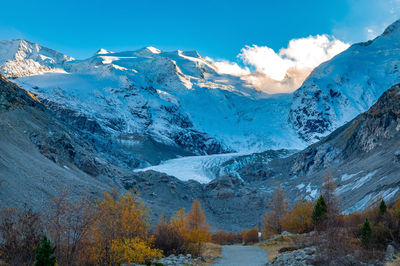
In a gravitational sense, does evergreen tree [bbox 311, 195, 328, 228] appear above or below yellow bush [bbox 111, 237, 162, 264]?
above

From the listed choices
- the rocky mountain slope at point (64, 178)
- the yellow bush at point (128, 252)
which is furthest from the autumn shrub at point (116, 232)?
Result: the rocky mountain slope at point (64, 178)

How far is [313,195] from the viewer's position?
238 ft

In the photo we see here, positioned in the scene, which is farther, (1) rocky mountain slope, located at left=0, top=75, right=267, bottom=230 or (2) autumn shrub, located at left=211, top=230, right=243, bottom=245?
(2) autumn shrub, located at left=211, top=230, right=243, bottom=245

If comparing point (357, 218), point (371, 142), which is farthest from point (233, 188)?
point (357, 218)

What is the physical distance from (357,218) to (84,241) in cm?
1957

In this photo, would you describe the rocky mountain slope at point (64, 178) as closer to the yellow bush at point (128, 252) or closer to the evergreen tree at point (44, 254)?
the yellow bush at point (128, 252)

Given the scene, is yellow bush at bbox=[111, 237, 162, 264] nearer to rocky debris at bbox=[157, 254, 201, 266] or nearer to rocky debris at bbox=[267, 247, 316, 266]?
rocky debris at bbox=[157, 254, 201, 266]

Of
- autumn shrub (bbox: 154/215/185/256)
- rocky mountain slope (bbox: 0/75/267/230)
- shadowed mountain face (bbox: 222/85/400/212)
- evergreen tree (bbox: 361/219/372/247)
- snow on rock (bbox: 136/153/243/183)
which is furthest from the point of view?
snow on rock (bbox: 136/153/243/183)

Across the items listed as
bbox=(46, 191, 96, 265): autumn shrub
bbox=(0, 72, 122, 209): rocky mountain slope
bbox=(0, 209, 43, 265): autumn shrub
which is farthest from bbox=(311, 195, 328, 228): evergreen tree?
bbox=(0, 209, 43, 265): autumn shrub

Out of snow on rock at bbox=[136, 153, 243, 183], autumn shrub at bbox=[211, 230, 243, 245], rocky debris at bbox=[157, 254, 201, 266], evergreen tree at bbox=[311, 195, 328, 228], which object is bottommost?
rocky debris at bbox=[157, 254, 201, 266]

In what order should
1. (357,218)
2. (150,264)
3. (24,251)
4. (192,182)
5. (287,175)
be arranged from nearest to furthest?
(24,251)
(150,264)
(357,218)
(192,182)
(287,175)

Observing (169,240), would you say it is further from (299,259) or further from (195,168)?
(195,168)

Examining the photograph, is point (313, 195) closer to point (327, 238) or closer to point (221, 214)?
point (221, 214)

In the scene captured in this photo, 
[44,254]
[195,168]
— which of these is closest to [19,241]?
[44,254]
